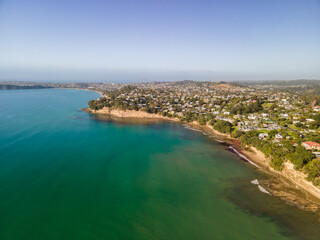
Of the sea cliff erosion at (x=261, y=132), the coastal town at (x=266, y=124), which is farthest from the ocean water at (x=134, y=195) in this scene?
the coastal town at (x=266, y=124)

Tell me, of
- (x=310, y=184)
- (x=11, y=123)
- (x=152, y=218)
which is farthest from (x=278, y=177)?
(x=11, y=123)

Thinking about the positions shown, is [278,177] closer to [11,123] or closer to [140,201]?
[140,201]

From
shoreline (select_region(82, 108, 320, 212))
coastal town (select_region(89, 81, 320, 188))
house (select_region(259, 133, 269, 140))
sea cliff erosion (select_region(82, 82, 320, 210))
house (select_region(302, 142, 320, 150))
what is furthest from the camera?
house (select_region(259, 133, 269, 140))

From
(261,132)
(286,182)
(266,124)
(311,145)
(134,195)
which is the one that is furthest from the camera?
(266,124)

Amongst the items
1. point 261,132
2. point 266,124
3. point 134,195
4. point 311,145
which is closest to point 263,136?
point 261,132

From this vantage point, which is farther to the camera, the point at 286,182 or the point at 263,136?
the point at 263,136

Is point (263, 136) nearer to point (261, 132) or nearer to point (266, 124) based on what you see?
point (261, 132)

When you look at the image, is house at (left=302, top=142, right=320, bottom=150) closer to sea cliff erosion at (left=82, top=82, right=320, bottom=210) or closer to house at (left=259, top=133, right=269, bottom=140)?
sea cliff erosion at (left=82, top=82, right=320, bottom=210)

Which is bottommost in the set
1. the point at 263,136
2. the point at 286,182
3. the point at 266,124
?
the point at 286,182

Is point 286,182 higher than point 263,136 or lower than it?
lower

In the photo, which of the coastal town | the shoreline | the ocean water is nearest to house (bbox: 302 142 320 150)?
the coastal town
